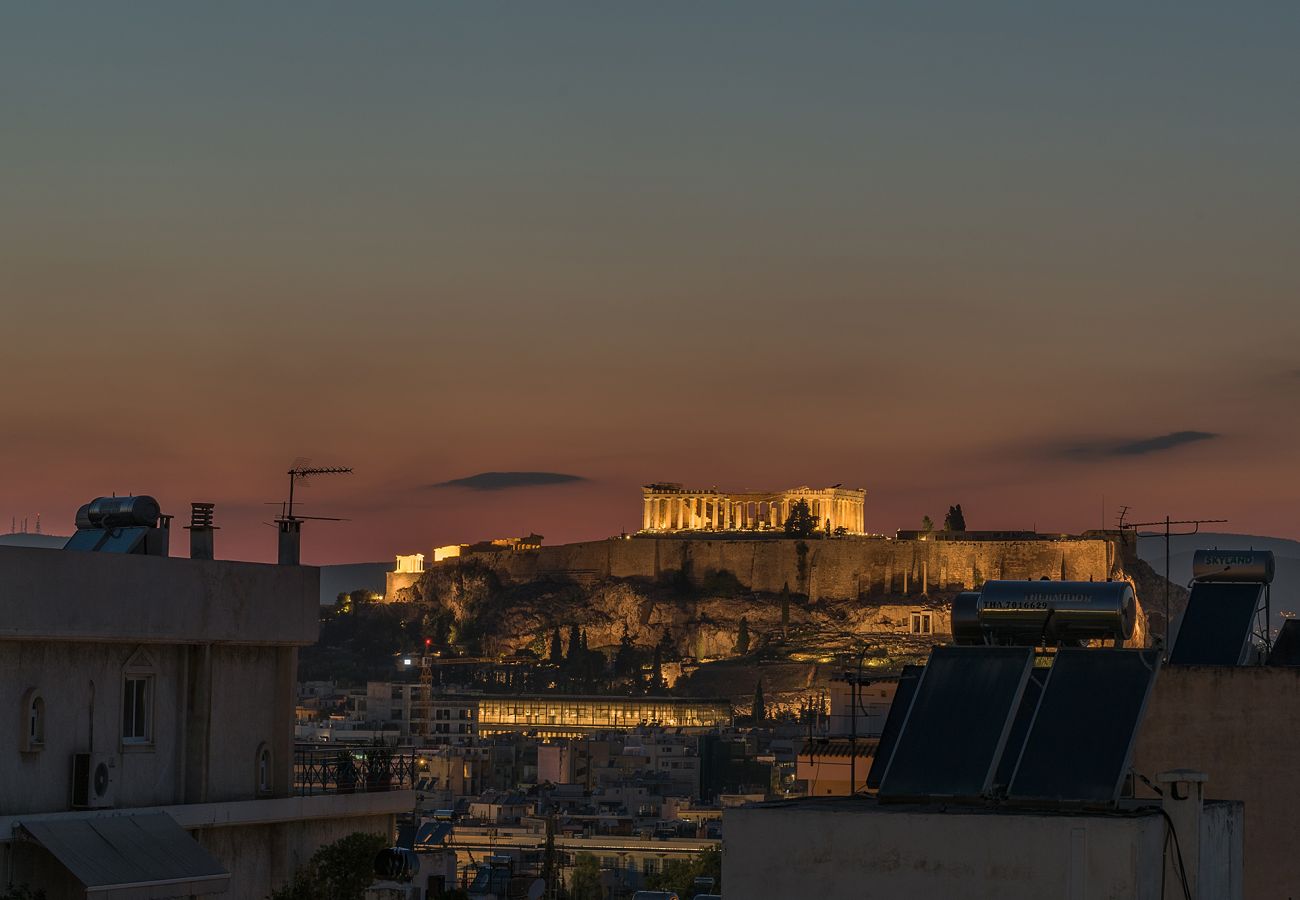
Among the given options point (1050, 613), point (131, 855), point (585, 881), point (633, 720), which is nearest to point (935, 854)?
point (1050, 613)

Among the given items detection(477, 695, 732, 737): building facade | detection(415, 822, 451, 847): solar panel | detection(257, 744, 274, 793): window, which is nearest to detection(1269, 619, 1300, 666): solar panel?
detection(257, 744, 274, 793): window

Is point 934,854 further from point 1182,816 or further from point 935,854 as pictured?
point 1182,816

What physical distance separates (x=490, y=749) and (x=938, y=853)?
14216 cm

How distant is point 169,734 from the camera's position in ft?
77.3

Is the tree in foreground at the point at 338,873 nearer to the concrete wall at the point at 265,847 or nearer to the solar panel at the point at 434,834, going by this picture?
the concrete wall at the point at 265,847

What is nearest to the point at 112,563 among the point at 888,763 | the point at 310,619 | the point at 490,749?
the point at 310,619

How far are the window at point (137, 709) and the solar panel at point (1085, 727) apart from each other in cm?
1039

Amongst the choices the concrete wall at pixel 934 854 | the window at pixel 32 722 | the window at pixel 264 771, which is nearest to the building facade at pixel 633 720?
the window at pixel 264 771

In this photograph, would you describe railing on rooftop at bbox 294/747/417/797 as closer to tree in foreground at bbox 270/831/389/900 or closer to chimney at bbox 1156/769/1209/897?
tree in foreground at bbox 270/831/389/900

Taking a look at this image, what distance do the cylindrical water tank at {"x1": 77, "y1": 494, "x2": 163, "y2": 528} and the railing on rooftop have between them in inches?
121

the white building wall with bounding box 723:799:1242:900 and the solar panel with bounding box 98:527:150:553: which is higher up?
the solar panel with bounding box 98:527:150:553

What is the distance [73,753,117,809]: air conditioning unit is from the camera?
2211 centimetres

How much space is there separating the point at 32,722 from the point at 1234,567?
1057 centimetres

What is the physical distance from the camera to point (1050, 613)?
16.3m
